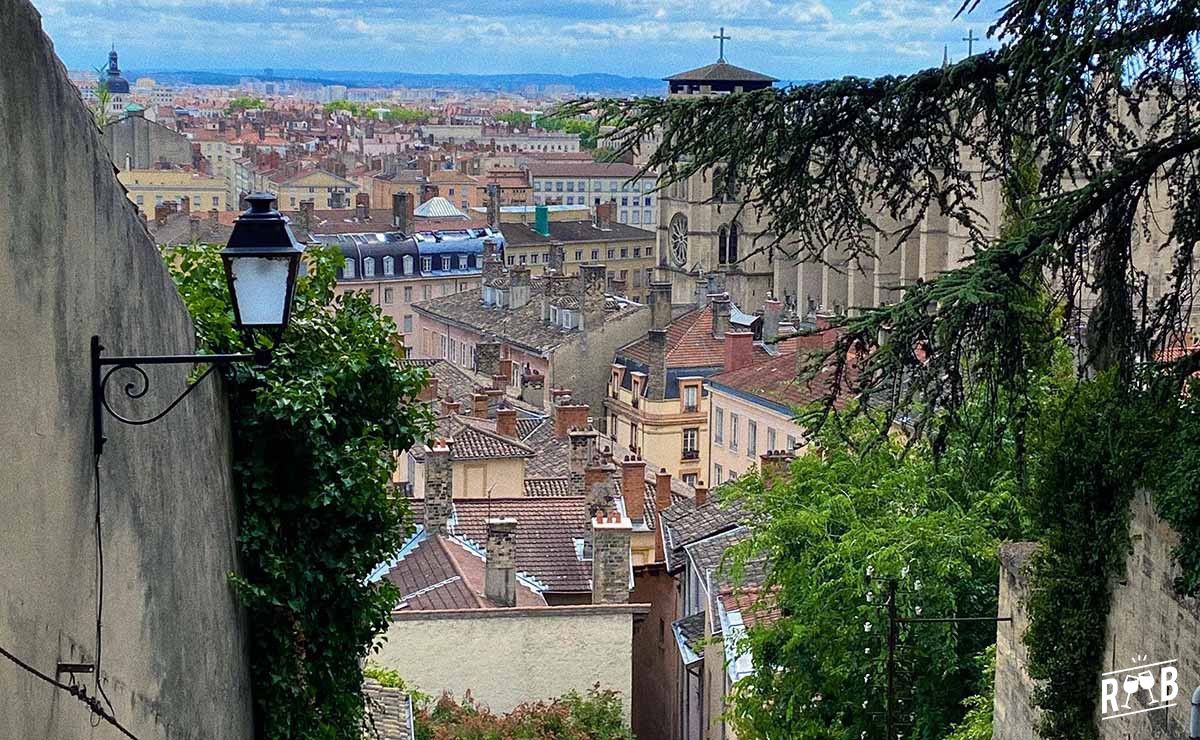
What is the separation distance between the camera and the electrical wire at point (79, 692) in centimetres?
540

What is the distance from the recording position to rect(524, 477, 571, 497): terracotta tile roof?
34.6m

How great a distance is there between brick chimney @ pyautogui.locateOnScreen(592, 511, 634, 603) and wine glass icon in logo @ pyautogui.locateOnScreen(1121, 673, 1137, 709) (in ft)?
50.0

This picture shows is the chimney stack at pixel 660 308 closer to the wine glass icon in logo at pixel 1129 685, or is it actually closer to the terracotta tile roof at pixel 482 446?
the terracotta tile roof at pixel 482 446

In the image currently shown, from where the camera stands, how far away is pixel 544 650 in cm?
2486

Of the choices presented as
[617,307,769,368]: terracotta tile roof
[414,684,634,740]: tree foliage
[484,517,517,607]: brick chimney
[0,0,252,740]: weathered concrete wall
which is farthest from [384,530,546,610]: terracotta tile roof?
[617,307,769,368]: terracotta tile roof

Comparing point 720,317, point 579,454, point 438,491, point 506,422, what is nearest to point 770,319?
point 720,317

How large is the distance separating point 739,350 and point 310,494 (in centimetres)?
4329

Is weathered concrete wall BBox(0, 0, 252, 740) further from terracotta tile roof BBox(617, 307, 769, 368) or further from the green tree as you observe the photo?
terracotta tile roof BBox(617, 307, 769, 368)

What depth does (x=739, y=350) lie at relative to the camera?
51500 millimetres

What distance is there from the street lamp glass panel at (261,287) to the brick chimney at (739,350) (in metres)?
44.8

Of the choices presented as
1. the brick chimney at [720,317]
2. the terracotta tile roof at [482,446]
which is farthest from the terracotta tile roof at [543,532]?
the brick chimney at [720,317]

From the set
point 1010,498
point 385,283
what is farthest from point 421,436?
point 385,283

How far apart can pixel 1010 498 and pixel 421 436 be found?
11023 millimetres

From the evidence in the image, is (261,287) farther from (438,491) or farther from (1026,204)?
(438,491)
